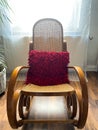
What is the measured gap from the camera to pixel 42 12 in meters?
2.60

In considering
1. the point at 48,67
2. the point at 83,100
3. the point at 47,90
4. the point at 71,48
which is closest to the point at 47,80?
the point at 48,67

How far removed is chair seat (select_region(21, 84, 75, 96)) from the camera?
1.54 meters

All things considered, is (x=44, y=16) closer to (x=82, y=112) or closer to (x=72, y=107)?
(x=72, y=107)

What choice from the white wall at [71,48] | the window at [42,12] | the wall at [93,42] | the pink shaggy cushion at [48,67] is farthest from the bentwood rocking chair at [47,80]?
the wall at [93,42]

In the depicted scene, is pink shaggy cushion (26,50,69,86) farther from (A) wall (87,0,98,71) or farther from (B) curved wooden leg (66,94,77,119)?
(A) wall (87,0,98,71)

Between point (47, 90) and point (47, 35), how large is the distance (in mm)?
800

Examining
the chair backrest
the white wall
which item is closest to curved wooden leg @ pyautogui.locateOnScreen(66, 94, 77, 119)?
the chair backrest

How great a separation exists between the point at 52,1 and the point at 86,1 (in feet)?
1.58

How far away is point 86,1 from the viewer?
2580 millimetres

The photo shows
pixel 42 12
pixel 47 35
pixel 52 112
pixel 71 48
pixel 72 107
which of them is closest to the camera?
pixel 72 107

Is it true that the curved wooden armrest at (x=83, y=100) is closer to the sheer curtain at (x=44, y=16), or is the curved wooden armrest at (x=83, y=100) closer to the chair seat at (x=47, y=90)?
the chair seat at (x=47, y=90)

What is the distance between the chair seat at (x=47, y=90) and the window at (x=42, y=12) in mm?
1197

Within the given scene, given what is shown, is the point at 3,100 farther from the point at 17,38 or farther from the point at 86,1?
the point at 86,1

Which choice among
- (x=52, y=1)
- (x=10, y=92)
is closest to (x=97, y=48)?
(x=52, y=1)
